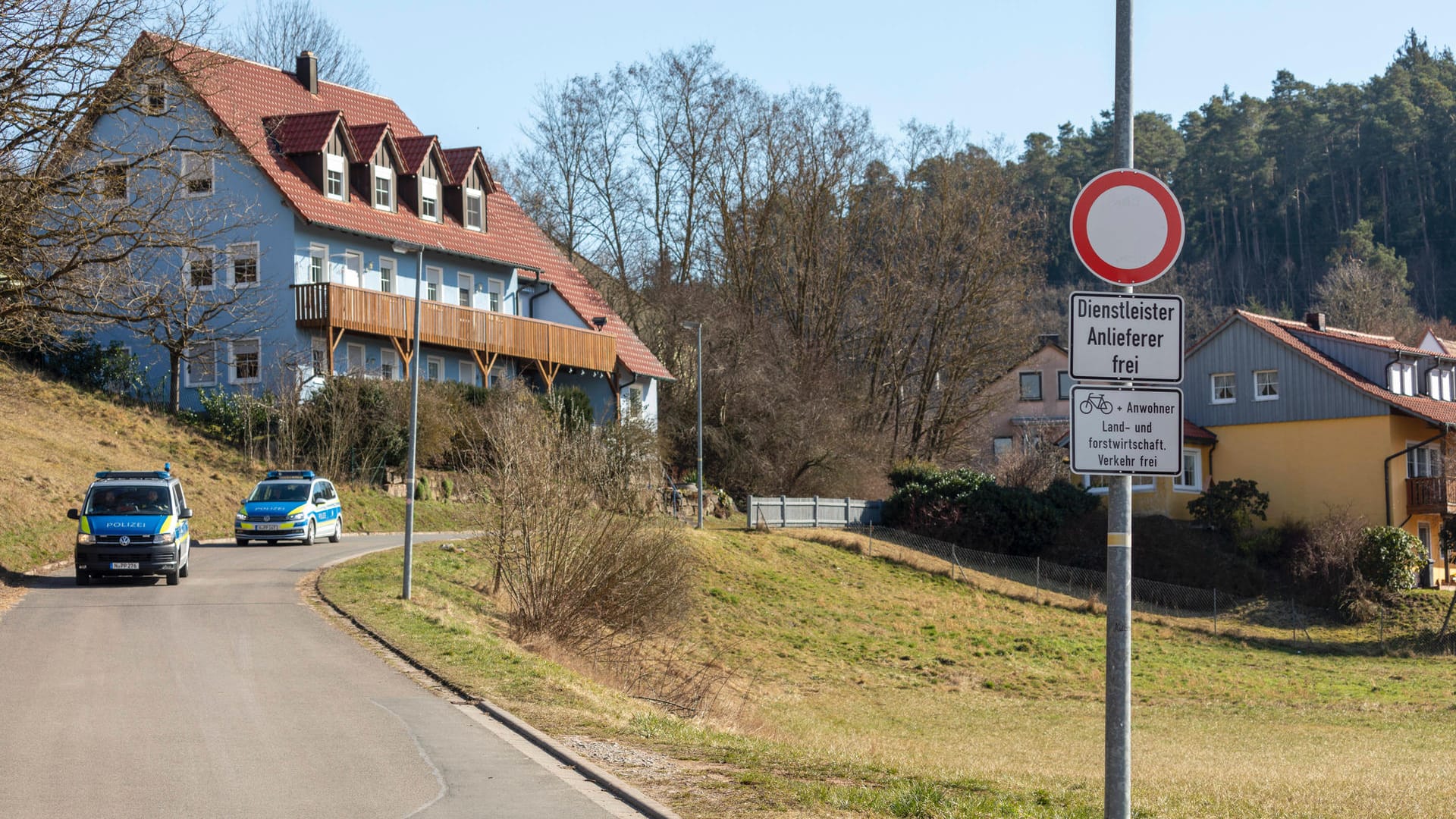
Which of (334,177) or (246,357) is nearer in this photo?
(246,357)

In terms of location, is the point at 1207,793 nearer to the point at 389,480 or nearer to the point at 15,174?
the point at 15,174

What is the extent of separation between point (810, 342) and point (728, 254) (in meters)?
5.29

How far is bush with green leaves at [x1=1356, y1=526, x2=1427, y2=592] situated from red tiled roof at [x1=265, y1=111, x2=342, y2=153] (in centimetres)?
3577

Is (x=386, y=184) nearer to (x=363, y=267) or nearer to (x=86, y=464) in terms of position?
(x=363, y=267)

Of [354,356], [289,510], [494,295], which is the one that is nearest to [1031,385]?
Result: [494,295]

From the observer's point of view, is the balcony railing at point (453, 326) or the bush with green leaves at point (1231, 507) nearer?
the balcony railing at point (453, 326)

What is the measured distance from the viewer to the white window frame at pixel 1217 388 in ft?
175

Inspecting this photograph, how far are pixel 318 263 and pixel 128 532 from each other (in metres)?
20.8

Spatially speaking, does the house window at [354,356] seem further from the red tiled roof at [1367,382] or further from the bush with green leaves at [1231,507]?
the red tiled roof at [1367,382]

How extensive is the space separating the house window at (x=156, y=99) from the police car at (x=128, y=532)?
6727 mm

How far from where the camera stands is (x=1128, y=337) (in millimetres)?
6949

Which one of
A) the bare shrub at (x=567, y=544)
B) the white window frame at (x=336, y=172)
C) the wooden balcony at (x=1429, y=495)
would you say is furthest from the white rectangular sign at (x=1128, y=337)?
the wooden balcony at (x=1429, y=495)

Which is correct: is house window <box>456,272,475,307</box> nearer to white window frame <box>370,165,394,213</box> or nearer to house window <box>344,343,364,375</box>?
white window frame <box>370,165,394,213</box>

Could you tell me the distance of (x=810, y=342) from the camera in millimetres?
60312
